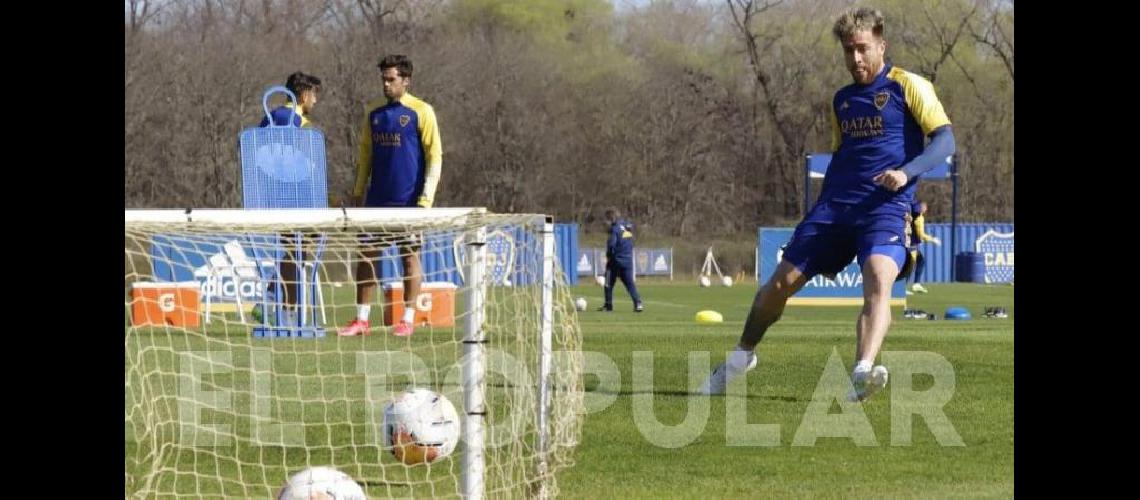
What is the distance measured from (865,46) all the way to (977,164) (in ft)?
144

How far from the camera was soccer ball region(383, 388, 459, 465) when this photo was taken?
20.5 ft

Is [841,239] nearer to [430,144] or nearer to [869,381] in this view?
[869,381]

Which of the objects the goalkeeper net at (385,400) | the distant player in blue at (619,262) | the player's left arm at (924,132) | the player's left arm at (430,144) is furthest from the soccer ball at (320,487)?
the distant player in blue at (619,262)

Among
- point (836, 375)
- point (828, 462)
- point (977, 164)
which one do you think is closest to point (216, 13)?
point (977, 164)

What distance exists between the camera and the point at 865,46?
27.2 feet

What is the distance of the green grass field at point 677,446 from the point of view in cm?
609

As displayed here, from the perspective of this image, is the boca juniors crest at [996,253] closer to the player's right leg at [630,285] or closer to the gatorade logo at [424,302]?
the player's right leg at [630,285]

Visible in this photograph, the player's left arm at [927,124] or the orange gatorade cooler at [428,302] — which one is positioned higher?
the player's left arm at [927,124]

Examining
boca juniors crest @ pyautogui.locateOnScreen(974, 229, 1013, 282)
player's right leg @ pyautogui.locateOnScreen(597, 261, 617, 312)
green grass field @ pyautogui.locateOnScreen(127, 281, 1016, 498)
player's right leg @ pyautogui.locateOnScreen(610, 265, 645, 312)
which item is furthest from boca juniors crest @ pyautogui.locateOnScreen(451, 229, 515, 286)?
boca juniors crest @ pyautogui.locateOnScreen(974, 229, 1013, 282)

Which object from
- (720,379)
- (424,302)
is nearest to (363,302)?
(424,302)

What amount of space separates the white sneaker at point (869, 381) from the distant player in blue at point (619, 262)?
14433mm

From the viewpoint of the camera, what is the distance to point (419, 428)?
20.5 feet

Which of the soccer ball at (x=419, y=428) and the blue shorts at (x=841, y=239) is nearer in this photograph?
the soccer ball at (x=419, y=428)
